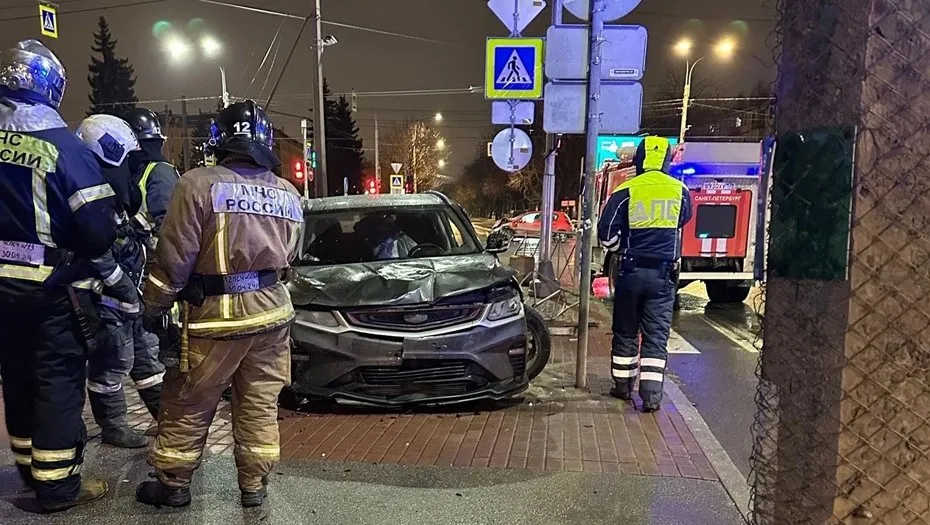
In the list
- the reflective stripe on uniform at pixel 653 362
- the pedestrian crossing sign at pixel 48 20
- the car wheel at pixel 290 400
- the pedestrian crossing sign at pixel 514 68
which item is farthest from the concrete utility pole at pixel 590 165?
the pedestrian crossing sign at pixel 48 20

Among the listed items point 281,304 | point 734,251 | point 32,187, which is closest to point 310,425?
point 281,304

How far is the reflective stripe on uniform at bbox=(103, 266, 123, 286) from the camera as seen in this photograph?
336cm

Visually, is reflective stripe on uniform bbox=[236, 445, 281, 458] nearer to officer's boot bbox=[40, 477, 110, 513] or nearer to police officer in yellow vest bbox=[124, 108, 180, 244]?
officer's boot bbox=[40, 477, 110, 513]

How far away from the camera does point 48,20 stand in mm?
11977

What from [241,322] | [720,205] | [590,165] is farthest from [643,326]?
[720,205]

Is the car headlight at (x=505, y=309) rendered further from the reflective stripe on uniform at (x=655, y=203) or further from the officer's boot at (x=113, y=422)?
the officer's boot at (x=113, y=422)

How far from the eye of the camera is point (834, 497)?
1733 millimetres

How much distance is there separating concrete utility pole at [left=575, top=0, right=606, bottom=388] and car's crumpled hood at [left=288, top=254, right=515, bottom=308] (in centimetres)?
63

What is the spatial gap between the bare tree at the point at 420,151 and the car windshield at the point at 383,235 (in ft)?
163

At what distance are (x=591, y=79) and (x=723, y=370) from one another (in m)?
3.15

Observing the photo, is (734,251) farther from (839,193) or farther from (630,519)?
(839,193)

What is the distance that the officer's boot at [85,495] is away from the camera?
3.09 meters

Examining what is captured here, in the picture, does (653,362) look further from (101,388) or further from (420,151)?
(420,151)

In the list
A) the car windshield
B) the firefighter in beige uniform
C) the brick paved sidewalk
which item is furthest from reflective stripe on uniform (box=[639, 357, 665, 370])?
the firefighter in beige uniform
